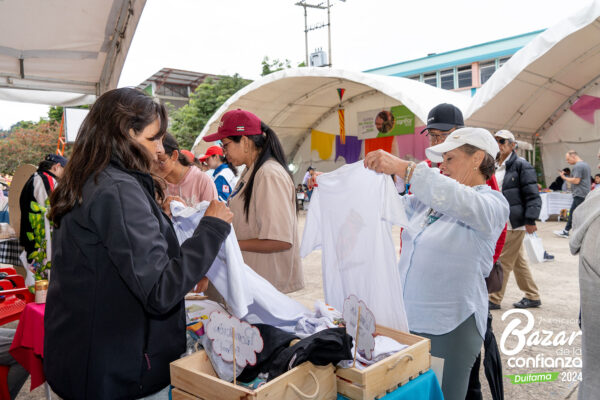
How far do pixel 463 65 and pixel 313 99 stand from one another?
14836mm

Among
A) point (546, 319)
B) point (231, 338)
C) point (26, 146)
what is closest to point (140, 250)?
point (231, 338)

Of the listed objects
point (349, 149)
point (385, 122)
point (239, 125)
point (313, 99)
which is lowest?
Result: point (239, 125)

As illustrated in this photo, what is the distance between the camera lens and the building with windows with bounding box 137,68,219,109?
34.1 metres

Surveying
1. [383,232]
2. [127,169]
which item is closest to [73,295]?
[127,169]

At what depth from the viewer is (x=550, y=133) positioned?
12.9 metres

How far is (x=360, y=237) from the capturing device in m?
1.79

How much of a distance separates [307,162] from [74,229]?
1666cm

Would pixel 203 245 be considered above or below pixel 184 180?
below

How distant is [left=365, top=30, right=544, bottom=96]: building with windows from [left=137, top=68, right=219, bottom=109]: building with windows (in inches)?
625

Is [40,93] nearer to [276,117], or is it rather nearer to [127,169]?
[127,169]

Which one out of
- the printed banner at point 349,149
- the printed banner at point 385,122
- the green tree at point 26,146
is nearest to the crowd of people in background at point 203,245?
the printed banner at point 385,122

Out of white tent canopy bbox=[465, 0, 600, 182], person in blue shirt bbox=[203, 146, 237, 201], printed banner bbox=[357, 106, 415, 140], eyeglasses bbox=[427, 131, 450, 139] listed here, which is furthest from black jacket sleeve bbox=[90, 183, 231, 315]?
printed banner bbox=[357, 106, 415, 140]

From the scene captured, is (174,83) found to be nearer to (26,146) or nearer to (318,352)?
(26,146)

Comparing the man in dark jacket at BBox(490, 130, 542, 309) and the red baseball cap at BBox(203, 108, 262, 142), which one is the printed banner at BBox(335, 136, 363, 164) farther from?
the red baseball cap at BBox(203, 108, 262, 142)
